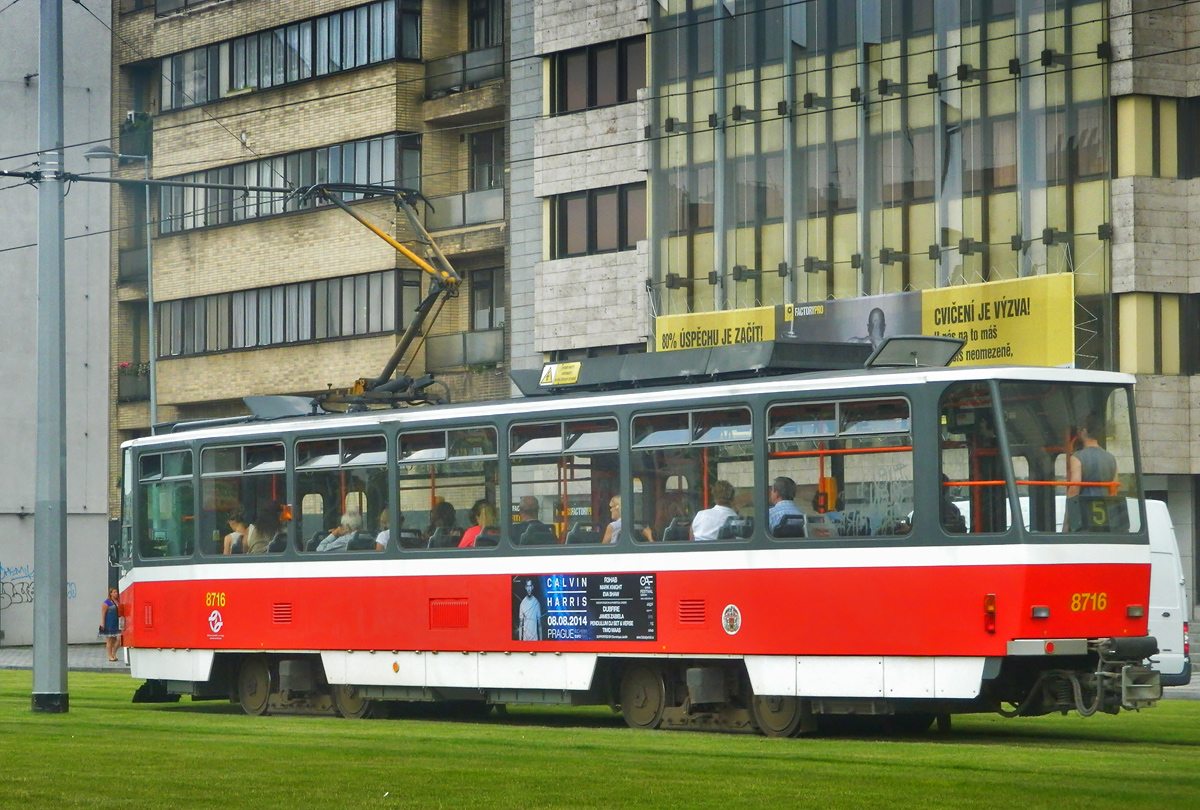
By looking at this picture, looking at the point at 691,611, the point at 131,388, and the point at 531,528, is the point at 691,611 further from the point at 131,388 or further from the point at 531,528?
the point at 131,388

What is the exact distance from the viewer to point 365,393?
21.7 m

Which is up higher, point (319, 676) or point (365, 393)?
point (365, 393)

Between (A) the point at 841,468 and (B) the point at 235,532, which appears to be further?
(B) the point at 235,532

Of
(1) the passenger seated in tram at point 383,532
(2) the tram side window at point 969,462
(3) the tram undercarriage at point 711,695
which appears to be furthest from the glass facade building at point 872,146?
(2) the tram side window at point 969,462

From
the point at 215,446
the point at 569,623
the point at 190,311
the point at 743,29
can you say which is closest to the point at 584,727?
the point at 569,623

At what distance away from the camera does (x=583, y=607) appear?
1875 centimetres

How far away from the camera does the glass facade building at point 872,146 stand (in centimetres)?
3453

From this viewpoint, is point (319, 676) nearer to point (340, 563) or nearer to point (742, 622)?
point (340, 563)

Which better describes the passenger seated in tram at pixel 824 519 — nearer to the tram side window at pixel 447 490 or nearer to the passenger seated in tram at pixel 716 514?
the passenger seated in tram at pixel 716 514

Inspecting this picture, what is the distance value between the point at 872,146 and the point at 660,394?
19.8 metres

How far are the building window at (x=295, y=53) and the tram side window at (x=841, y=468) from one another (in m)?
30.7

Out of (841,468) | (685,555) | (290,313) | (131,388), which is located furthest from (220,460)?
(131,388)

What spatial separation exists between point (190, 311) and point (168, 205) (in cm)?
292

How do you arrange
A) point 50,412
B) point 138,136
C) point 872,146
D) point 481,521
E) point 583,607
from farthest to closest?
→ point 138,136
point 872,146
point 50,412
point 481,521
point 583,607
